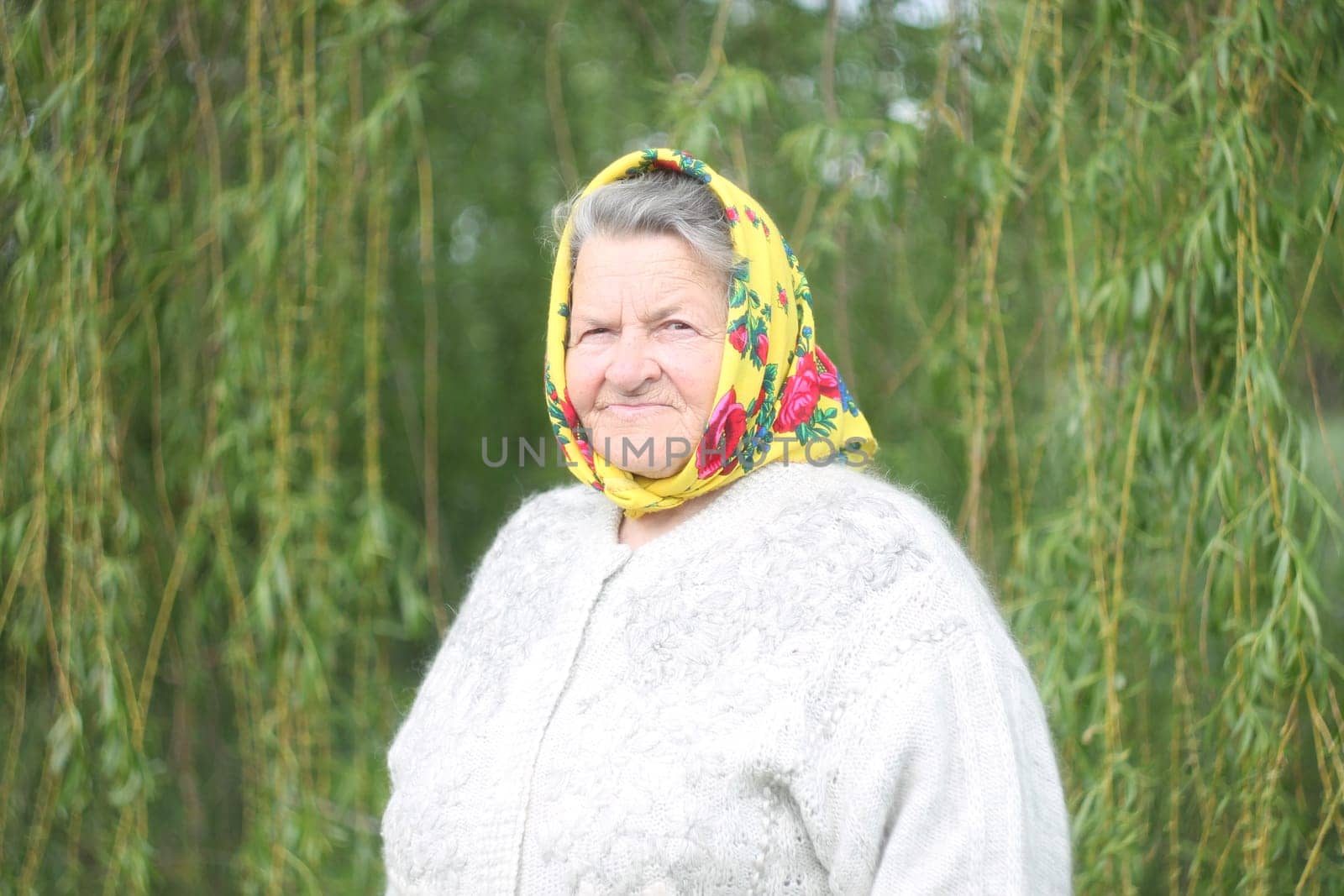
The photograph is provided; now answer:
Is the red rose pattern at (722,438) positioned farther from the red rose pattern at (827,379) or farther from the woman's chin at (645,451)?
the red rose pattern at (827,379)

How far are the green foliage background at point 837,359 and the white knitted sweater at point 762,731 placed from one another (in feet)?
1.81

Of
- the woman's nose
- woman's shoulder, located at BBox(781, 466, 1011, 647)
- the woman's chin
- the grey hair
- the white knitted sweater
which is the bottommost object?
the white knitted sweater

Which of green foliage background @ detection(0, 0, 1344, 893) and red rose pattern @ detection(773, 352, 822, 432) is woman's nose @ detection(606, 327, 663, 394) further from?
green foliage background @ detection(0, 0, 1344, 893)

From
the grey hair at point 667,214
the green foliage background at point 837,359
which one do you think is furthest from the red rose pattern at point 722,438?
the green foliage background at point 837,359

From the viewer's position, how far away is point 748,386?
1351 millimetres

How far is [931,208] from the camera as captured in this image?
213 cm

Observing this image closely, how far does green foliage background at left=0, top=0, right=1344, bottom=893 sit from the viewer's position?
5.44ft

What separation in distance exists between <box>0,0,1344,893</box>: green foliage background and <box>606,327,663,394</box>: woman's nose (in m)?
0.73

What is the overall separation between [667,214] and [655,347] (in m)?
0.15

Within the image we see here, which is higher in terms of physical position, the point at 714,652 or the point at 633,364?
the point at 633,364

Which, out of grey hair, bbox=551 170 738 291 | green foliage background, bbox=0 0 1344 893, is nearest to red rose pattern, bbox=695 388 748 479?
grey hair, bbox=551 170 738 291

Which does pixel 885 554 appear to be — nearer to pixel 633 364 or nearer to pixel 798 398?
pixel 798 398

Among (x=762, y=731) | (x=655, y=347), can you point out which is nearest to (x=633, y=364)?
(x=655, y=347)

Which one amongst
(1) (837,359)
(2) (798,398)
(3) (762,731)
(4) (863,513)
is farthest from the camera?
Answer: (1) (837,359)
